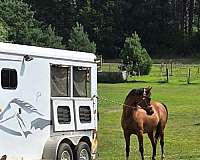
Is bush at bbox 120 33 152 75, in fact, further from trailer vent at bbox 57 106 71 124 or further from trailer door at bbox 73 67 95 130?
trailer vent at bbox 57 106 71 124

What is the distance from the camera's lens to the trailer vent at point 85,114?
16.0 meters

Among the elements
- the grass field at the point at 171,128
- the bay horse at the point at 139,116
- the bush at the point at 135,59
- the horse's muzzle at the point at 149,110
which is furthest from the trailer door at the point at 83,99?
the bush at the point at 135,59

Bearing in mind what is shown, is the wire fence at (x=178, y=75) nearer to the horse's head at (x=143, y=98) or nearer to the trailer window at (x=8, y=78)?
the horse's head at (x=143, y=98)

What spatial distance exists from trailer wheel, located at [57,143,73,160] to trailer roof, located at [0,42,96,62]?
2.09 m

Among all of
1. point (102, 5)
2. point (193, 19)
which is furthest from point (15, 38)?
point (193, 19)

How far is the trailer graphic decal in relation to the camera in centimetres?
1309

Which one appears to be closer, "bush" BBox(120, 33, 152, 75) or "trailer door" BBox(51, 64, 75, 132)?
"trailer door" BBox(51, 64, 75, 132)

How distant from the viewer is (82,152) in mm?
15852

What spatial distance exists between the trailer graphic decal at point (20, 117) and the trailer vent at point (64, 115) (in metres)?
0.63

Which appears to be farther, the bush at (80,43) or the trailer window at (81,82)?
the bush at (80,43)

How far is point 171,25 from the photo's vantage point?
436ft

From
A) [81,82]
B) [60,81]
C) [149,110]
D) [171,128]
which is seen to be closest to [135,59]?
[171,128]

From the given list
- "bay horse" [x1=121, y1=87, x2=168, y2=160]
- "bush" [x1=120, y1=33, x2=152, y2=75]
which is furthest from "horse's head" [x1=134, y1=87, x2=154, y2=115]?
"bush" [x1=120, y1=33, x2=152, y2=75]

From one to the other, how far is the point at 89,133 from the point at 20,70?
11.4 feet
